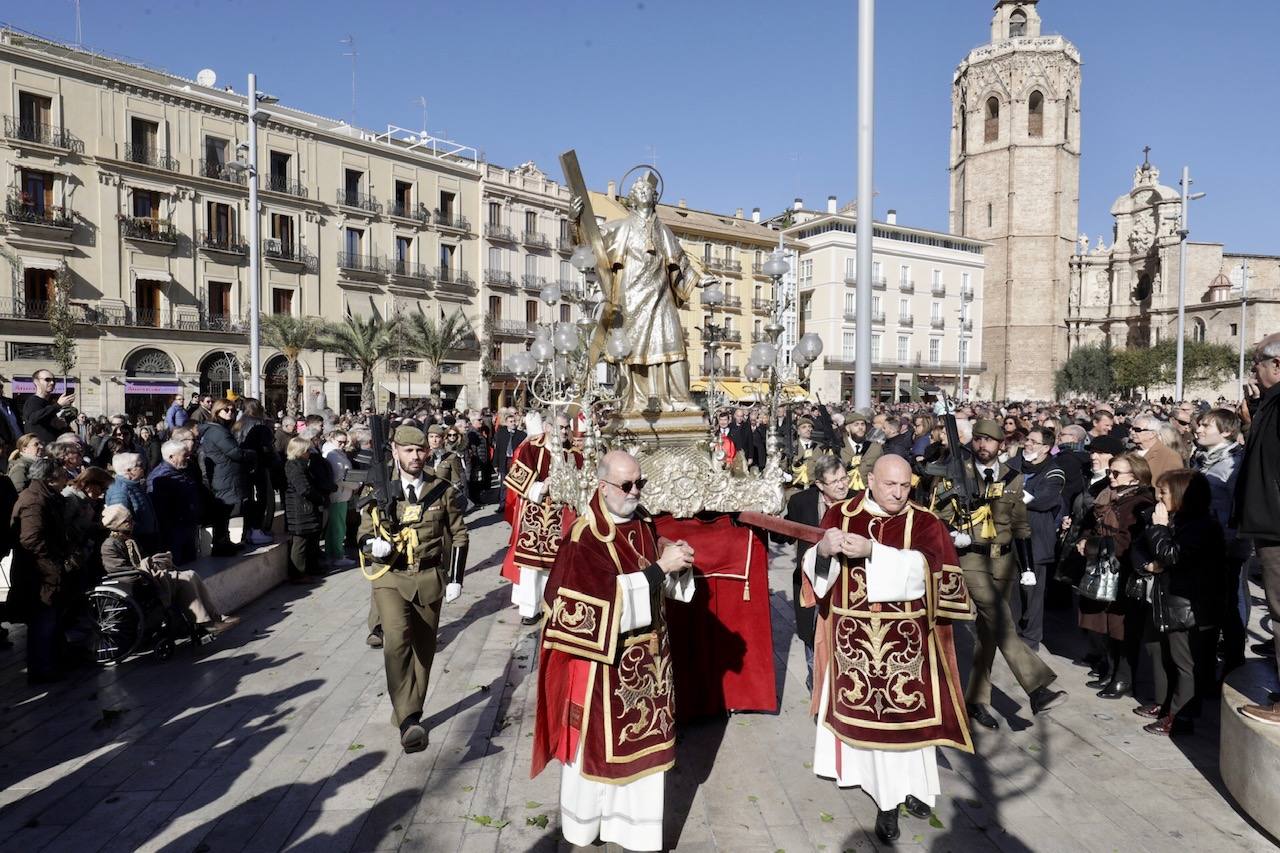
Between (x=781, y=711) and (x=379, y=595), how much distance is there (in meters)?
2.94

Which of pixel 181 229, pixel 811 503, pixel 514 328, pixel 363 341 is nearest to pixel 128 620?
pixel 811 503

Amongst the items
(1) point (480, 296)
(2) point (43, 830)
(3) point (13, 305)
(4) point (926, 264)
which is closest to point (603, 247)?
(2) point (43, 830)

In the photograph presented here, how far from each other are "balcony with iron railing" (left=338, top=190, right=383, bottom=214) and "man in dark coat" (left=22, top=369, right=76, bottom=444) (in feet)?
93.3

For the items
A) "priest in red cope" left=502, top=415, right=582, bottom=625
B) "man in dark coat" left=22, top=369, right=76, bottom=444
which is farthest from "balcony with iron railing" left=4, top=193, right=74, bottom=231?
"priest in red cope" left=502, top=415, right=582, bottom=625

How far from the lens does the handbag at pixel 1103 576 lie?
19.6 ft

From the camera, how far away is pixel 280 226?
34.4 m

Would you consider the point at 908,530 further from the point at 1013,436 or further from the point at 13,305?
the point at 13,305

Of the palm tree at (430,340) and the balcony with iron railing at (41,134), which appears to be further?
the palm tree at (430,340)

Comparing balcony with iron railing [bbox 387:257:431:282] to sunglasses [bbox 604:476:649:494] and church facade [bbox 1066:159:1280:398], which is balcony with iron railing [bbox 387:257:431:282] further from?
church facade [bbox 1066:159:1280:398]

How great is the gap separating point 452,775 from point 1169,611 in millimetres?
4684

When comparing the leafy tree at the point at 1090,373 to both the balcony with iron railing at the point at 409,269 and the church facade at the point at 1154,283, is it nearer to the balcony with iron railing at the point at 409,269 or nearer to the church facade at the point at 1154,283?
the church facade at the point at 1154,283

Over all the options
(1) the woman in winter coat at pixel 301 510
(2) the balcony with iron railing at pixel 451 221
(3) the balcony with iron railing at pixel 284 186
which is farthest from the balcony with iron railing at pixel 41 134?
(1) the woman in winter coat at pixel 301 510

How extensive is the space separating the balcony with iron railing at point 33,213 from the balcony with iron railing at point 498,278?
1754 cm

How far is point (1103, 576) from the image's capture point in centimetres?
599
